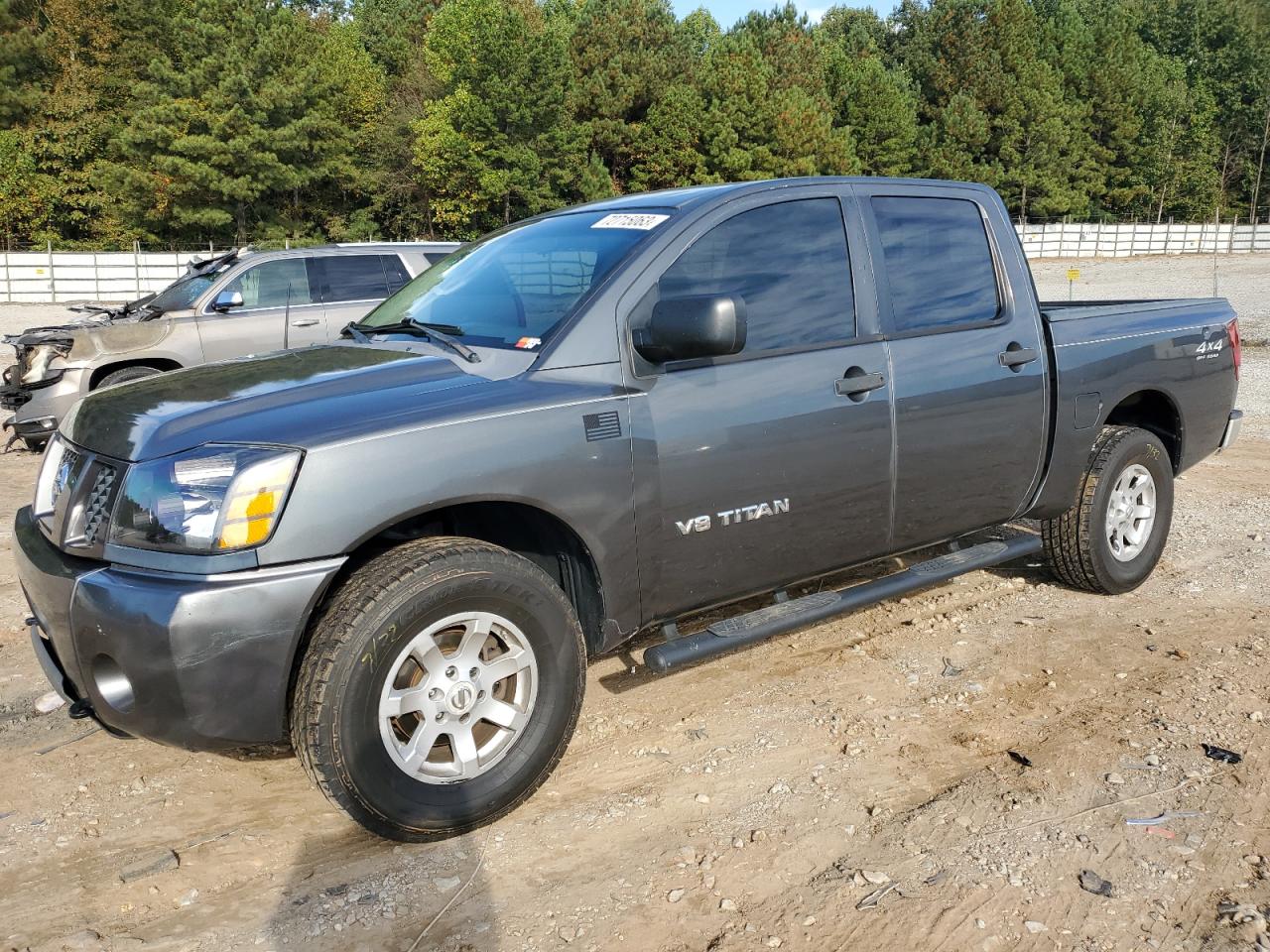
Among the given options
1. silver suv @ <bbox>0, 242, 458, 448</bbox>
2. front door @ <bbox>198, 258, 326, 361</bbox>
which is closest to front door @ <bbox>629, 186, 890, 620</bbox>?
silver suv @ <bbox>0, 242, 458, 448</bbox>

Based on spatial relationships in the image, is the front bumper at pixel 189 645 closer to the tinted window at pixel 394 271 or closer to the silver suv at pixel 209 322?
the silver suv at pixel 209 322

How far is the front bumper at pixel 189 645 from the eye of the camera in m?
2.75

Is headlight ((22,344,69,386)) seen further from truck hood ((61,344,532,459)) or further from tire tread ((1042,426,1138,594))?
tire tread ((1042,426,1138,594))

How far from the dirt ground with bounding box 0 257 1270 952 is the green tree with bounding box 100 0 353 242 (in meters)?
46.3

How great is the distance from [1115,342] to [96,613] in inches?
172

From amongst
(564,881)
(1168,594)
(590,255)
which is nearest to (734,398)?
(590,255)

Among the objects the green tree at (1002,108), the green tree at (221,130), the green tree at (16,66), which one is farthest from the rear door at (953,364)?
the green tree at (1002,108)

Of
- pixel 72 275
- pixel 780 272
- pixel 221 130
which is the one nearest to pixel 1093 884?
pixel 780 272

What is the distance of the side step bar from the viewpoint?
3635 mm

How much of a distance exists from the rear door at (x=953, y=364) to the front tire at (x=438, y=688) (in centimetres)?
165

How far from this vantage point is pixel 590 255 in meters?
3.72

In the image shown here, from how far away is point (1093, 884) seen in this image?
293cm

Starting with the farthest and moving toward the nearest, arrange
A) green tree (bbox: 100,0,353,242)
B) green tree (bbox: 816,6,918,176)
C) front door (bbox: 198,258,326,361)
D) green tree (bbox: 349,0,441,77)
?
green tree (bbox: 349,0,441,77)
green tree (bbox: 816,6,918,176)
green tree (bbox: 100,0,353,242)
front door (bbox: 198,258,326,361)

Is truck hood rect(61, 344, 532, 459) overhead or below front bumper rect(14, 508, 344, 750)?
overhead
